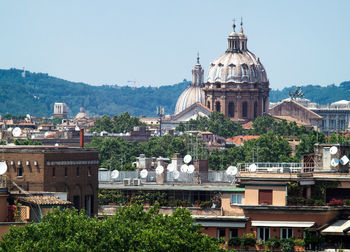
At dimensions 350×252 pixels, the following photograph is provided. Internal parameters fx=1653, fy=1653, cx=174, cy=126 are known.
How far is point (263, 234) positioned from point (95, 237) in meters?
15.3

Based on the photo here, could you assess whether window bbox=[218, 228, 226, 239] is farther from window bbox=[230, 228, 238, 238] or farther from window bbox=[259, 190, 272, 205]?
window bbox=[259, 190, 272, 205]

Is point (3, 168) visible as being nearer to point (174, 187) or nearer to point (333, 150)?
point (174, 187)

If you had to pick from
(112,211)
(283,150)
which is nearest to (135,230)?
(112,211)

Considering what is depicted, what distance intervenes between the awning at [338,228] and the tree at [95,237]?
8.35 m

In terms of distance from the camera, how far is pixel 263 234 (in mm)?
77562

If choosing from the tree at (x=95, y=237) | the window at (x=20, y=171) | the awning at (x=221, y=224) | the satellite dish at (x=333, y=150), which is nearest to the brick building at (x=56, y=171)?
the window at (x=20, y=171)

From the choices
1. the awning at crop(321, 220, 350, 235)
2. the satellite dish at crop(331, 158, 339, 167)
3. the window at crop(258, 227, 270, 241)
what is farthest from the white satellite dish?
the window at crop(258, 227, 270, 241)

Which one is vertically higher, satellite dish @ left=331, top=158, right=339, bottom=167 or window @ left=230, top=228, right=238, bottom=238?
satellite dish @ left=331, top=158, right=339, bottom=167

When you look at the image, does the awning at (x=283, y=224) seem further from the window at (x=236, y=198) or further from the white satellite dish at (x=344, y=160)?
the white satellite dish at (x=344, y=160)

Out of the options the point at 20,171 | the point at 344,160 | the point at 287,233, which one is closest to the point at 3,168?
the point at 20,171

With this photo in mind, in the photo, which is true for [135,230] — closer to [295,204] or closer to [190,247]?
[190,247]

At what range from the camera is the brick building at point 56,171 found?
79.7 meters

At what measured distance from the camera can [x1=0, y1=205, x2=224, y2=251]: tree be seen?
206 feet

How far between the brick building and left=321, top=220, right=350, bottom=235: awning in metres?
13.4
